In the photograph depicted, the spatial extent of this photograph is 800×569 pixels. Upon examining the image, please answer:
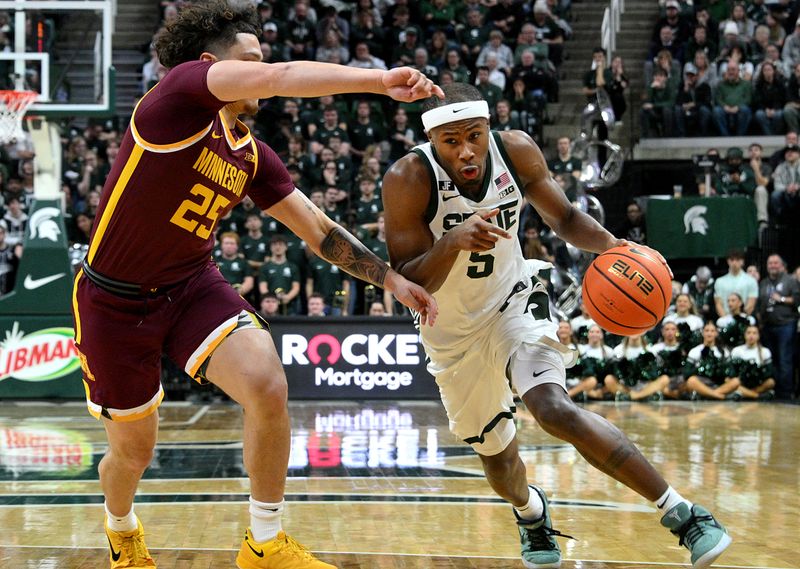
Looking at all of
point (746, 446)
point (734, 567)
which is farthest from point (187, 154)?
point (746, 446)

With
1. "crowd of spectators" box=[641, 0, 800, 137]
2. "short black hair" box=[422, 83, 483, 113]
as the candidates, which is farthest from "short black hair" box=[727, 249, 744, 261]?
"short black hair" box=[422, 83, 483, 113]

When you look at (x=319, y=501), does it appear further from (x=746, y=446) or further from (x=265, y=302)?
(x=265, y=302)

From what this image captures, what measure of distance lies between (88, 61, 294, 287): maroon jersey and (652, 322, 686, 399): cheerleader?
1098cm

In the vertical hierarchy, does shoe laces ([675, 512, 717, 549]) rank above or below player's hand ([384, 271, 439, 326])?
below

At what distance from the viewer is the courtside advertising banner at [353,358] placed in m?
13.5

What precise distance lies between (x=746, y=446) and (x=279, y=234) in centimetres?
749

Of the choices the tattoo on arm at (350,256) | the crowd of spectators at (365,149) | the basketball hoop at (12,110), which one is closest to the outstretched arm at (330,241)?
the tattoo on arm at (350,256)

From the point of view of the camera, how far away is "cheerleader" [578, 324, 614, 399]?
14.5m

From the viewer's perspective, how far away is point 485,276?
17.6 ft

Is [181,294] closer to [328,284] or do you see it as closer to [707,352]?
[328,284]

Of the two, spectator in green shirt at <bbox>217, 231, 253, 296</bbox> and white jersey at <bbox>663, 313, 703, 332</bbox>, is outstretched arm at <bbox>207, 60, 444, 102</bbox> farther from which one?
white jersey at <bbox>663, 313, 703, 332</bbox>

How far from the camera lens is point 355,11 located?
67.5 ft

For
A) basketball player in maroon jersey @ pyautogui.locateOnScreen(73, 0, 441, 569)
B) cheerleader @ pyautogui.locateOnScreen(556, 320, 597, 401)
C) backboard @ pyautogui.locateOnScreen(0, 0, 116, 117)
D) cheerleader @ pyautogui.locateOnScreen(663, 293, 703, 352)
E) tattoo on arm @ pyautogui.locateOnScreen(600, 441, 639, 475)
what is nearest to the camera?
basketball player in maroon jersey @ pyautogui.locateOnScreen(73, 0, 441, 569)

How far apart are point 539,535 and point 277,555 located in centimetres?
131
